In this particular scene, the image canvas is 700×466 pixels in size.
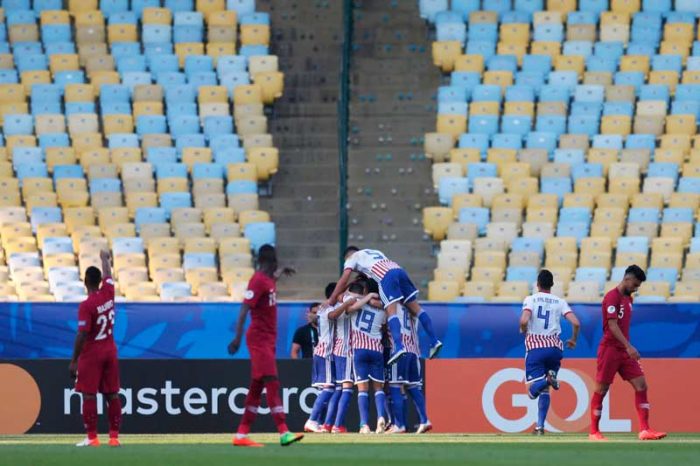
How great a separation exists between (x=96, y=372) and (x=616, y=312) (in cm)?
564

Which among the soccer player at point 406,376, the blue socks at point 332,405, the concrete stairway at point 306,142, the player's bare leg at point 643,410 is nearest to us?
the player's bare leg at point 643,410

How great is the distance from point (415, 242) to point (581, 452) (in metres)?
13.1

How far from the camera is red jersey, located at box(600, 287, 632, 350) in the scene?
18.7 meters

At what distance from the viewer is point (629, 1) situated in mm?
32562

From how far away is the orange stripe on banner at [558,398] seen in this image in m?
22.6

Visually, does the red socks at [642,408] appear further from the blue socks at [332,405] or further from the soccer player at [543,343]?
the blue socks at [332,405]

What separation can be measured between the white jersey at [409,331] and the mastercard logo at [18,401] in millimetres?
5052

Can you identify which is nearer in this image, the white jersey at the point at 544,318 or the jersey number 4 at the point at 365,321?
the white jersey at the point at 544,318

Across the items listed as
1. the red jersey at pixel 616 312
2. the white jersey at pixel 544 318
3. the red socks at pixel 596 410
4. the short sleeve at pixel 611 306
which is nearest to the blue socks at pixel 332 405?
the white jersey at pixel 544 318

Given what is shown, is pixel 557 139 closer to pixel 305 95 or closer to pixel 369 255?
pixel 305 95

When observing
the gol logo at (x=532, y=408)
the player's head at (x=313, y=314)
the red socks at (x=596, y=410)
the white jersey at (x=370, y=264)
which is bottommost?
the gol logo at (x=532, y=408)

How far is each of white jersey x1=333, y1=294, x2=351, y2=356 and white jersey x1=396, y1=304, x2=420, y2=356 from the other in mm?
786

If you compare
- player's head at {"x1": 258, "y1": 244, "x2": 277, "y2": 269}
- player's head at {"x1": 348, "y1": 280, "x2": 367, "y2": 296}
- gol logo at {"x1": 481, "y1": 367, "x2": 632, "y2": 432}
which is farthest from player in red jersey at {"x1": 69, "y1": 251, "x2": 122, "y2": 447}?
gol logo at {"x1": 481, "y1": 367, "x2": 632, "y2": 432}

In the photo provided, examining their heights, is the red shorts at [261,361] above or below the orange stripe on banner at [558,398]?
above
